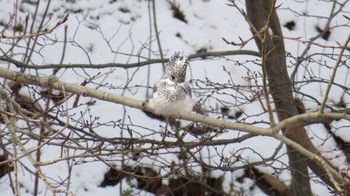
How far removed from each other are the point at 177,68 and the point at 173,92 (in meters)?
0.12

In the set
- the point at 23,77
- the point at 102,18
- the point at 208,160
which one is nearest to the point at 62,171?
the point at 208,160

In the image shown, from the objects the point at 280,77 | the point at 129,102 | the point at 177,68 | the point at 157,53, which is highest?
the point at 157,53

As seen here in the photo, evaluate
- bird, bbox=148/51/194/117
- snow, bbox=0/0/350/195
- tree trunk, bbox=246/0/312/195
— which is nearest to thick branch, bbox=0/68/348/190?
bird, bbox=148/51/194/117

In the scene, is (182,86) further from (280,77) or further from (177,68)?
(280,77)

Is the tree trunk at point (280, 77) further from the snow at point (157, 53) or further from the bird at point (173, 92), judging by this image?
the bird at point (173, 92)

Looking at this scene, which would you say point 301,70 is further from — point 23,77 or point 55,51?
point 23,77

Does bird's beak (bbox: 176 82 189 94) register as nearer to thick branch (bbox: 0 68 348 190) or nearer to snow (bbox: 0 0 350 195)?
thick branch (bbox: 0 68 348 190)

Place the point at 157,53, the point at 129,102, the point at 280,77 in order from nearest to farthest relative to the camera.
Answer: the point at 129,102 < the point at 280,77 < the point at 157,53

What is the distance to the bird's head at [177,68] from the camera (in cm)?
276

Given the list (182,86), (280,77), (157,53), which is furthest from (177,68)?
(157,53)

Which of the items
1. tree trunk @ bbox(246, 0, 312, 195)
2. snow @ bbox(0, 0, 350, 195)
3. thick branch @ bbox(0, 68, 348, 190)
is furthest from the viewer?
snow @ bbox(0, 0, 350, 195)

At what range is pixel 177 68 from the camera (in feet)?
9.07

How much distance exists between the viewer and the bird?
109 inches

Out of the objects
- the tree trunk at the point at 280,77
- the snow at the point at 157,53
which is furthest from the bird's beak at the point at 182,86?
the snow at the point at 157,53
